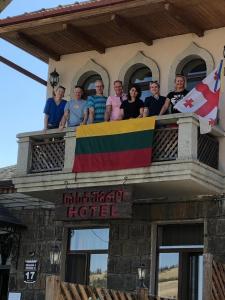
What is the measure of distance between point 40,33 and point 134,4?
3.05m

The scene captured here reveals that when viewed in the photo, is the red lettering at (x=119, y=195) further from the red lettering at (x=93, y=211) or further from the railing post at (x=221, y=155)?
the railing post at (x=221, y=155)

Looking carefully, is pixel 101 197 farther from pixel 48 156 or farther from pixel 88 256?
pixel 88 256

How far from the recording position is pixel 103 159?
14.2m

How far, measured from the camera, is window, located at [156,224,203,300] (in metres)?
14.3

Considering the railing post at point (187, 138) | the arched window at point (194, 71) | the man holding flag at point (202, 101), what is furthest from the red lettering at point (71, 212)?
the arched window at point (194, 71)

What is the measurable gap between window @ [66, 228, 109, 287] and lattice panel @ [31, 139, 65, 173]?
1975 millimetres

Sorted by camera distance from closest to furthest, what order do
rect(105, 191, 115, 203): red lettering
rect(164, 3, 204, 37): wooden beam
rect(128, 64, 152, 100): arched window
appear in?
rect(105, 191, 115, 203): red lettering
rect(164, 3, 204, 37): wooden beam
rect(128, 64, 152, 100): arched window

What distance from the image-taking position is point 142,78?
16141 millimetres

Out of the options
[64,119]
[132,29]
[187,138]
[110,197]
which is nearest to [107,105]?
[64,119]

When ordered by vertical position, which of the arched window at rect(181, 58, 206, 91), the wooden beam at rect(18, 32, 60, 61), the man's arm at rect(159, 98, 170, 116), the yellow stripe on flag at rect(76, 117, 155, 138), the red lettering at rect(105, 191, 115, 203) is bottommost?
the red lettering at rect(105, 191, 115, 203)


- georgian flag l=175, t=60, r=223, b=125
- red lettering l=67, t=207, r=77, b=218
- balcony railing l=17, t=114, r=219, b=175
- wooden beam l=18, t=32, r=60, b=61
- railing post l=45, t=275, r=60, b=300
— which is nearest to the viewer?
railing post l=45, t=275, r=60, b=300

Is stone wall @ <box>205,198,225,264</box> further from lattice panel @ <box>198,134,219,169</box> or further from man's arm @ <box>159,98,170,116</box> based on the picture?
man's arm @ <box>159,98,170,116</box>

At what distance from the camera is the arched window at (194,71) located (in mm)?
15297

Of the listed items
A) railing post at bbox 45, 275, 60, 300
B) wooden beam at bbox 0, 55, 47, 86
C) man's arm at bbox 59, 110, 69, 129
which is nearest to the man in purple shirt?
man's arm at bbox 59, 110, 69, 129
